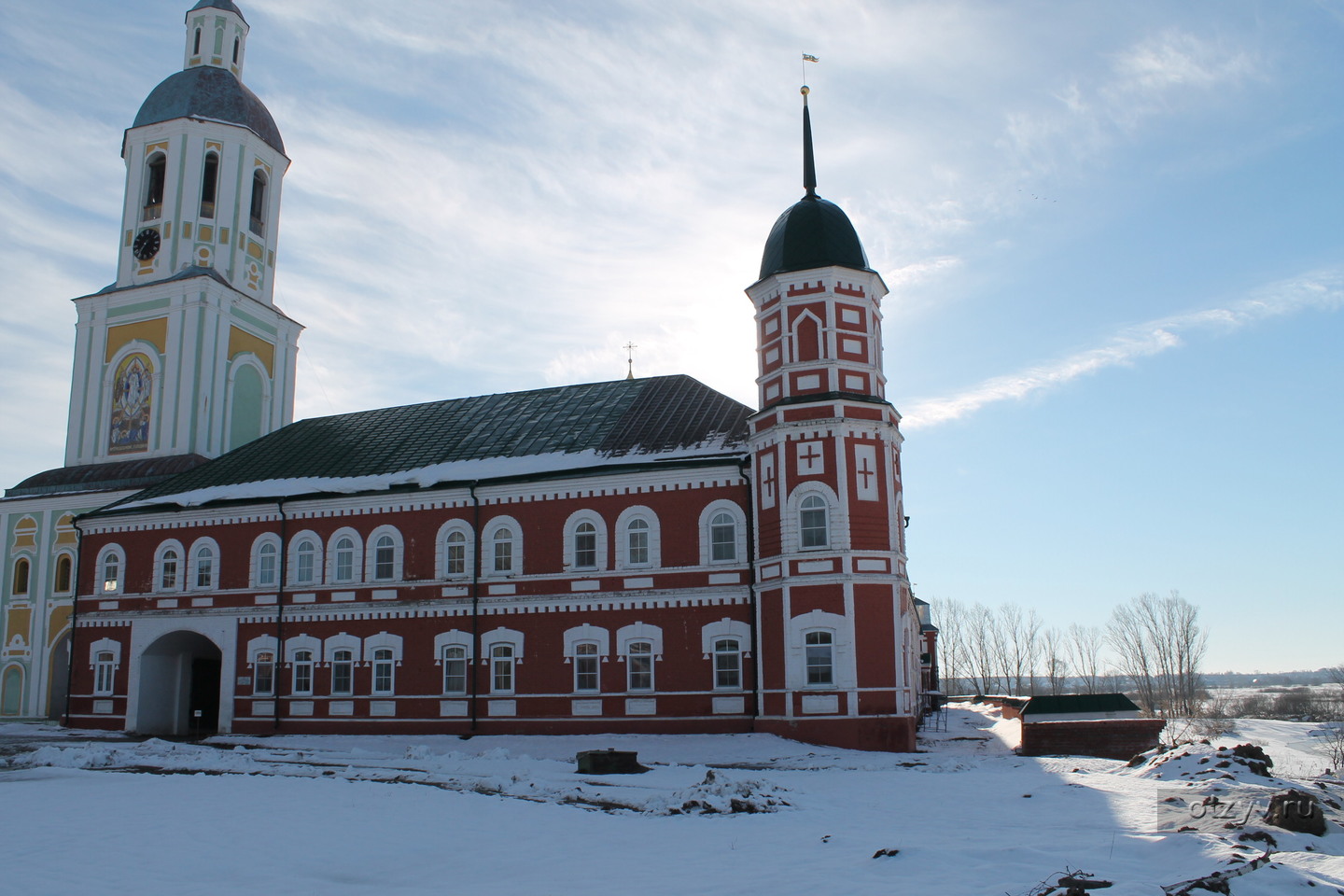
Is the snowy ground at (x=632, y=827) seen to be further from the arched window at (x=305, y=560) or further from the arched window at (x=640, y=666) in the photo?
the arched window at (x=305, y=560)

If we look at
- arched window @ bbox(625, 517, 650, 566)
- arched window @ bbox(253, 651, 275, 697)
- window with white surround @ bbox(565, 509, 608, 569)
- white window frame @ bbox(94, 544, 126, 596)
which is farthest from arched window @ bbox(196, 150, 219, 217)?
arched window @ bbox(625, 517, 650, 566)

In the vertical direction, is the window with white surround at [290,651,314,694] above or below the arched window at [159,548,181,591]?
below

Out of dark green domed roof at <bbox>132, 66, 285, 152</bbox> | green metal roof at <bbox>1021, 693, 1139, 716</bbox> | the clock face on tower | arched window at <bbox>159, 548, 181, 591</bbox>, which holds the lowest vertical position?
green metal roof at <bbox>1021, 693, 1139, 716</bbox>

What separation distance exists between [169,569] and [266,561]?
3.81 m

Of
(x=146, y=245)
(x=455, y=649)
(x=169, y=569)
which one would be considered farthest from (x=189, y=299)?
(x=455, y=649)

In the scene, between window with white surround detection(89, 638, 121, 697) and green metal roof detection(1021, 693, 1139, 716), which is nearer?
green metal roof detection(1021, 693, 1139, 716)

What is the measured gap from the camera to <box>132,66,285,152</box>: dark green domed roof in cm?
4112

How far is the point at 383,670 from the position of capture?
30156 millimetres

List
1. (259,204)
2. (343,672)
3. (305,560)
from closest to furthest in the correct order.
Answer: (343,672), (305,560), (259,204)

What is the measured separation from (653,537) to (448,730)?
26.5ft

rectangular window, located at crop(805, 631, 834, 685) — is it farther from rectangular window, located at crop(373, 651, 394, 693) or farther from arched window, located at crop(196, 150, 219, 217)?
arched window, located at crop(196, 150, 219, 217)

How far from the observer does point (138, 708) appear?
106 feet

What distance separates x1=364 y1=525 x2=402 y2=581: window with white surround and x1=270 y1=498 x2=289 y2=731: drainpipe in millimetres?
2973

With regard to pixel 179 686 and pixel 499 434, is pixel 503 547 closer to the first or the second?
pixel 499 434
